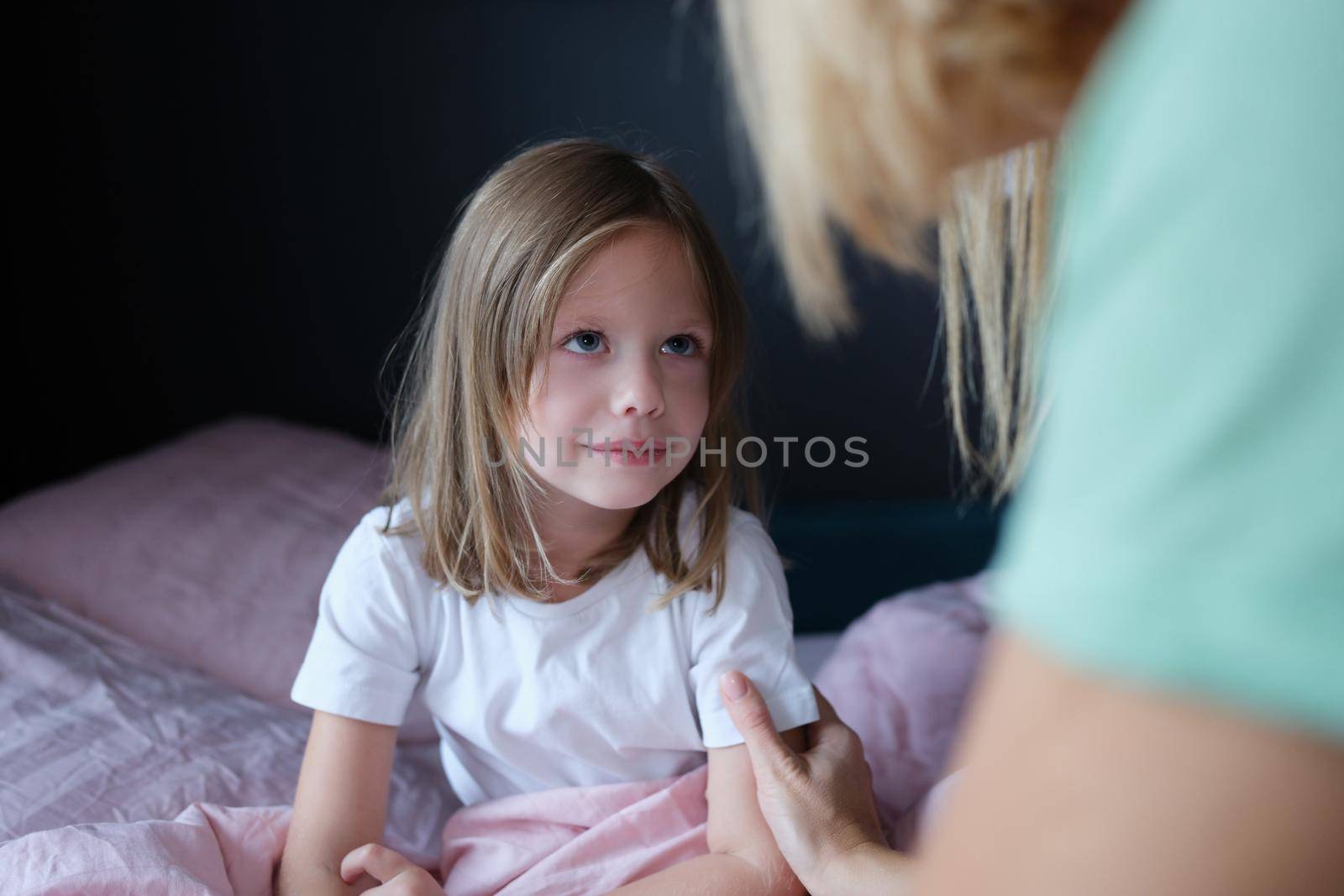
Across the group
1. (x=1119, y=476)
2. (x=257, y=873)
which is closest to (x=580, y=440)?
(x=257, y=873)

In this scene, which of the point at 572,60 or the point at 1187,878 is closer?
the point at 1187,878

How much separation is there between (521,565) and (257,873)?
1.03 feet

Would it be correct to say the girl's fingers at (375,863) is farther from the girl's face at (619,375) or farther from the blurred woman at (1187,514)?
the blurred woman at (1187,514)

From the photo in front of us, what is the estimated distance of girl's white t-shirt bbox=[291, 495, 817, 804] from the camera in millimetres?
934

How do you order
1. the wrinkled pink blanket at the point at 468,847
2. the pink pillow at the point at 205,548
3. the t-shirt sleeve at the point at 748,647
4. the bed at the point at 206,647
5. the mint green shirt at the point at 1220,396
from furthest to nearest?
1. the pink pillow at the point at 205,548
2. the bed at the point at 206,647
3. the t-shirt sleeve at the point at 748,647
4. the wrinkled pink blanket at the point at 468,847
5. the mint green shirt at the point at 1220,396

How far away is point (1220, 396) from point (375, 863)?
74 centimetres

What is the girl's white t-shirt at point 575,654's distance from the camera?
93 centimetres

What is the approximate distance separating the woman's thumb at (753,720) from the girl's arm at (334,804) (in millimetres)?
276

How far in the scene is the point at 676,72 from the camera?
6.05 feet

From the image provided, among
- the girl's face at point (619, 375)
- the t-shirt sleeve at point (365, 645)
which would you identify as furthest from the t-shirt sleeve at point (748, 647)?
the t-shirt sleeve at point (365, 645)

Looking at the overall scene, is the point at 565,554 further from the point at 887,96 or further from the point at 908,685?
the point at 887,96

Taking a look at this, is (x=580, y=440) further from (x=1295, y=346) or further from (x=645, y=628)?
(x=1295, y=346)

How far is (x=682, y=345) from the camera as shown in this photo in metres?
0.92

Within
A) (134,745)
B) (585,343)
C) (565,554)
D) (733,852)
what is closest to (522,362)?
(585,343)
